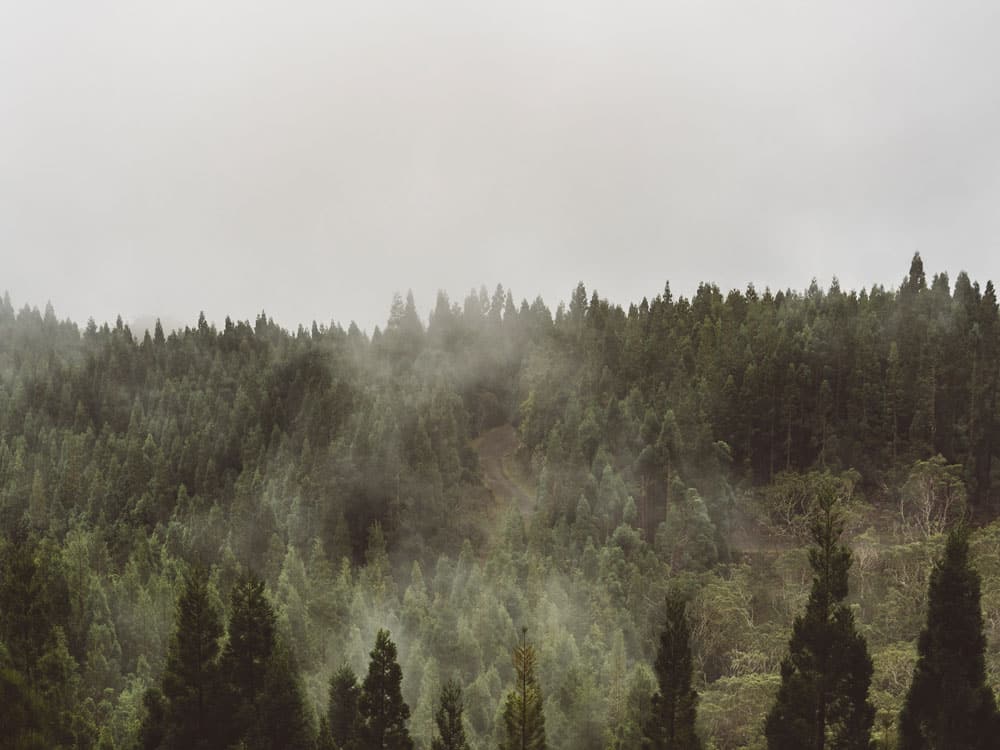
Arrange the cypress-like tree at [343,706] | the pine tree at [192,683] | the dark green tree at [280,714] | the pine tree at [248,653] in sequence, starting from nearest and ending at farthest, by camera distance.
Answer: the pine tree at [192,683], the dark green tree at [280,714], the pine tree at [248,653], the cypress-like tree at [343,706]

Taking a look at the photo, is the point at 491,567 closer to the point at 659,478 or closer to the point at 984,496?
the point at 659,478

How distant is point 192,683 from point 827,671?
103 ft

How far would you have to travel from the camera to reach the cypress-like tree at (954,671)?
1265 inches

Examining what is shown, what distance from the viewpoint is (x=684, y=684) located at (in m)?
35.2

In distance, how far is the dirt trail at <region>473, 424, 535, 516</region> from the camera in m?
125

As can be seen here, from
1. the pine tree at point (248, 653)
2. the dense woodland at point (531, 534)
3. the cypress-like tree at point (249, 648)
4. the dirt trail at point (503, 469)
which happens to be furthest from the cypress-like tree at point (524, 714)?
the dirt trail at point (503, 469)

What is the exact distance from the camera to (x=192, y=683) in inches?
1393

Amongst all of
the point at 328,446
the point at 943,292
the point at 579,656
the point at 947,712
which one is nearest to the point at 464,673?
the point at 579,656

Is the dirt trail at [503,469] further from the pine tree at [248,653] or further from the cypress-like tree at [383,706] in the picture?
the cypress-like tree at [383,706]

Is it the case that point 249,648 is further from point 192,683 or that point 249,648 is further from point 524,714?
point 524,714

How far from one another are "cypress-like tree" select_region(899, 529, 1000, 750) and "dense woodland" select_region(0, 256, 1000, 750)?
13cm

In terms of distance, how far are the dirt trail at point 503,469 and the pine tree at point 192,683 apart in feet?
261

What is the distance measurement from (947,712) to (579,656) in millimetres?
36567

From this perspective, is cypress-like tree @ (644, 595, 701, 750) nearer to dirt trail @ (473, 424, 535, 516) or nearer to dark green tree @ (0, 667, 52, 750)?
dark green tree @ (0, 667, 52, 750)
